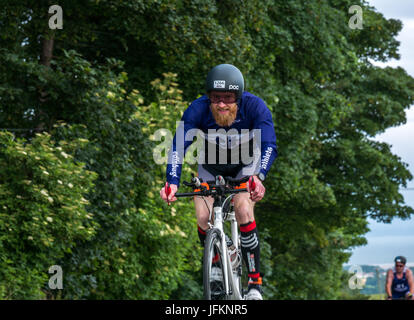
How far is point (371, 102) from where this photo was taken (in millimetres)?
27391

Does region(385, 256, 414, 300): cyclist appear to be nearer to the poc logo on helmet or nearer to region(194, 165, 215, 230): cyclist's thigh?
region(194, 165, 215, 230): cyclist's thigh

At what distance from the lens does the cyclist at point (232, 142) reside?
6.27 m

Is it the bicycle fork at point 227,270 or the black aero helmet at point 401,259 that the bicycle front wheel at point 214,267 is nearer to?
the bicycle fork at point 227,270

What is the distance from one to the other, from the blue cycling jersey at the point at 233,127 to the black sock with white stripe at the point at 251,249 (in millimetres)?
749

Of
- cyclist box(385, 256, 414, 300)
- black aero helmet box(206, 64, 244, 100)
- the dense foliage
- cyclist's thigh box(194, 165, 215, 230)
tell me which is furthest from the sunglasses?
cyclist box(385, 256, 414, 300)

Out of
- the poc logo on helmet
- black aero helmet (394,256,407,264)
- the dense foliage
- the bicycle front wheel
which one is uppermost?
the dense foliage

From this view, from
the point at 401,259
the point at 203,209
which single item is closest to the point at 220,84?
the point at 203,209

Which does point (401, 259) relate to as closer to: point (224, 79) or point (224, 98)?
point (224, 98)

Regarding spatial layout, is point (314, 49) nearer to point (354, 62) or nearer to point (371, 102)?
point (354, 62)

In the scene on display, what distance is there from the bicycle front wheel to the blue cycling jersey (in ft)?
2.01

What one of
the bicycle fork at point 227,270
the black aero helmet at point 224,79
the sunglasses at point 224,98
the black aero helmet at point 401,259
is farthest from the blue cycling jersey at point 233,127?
the black aero helmet at point 401,259

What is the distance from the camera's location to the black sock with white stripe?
6758 mm
